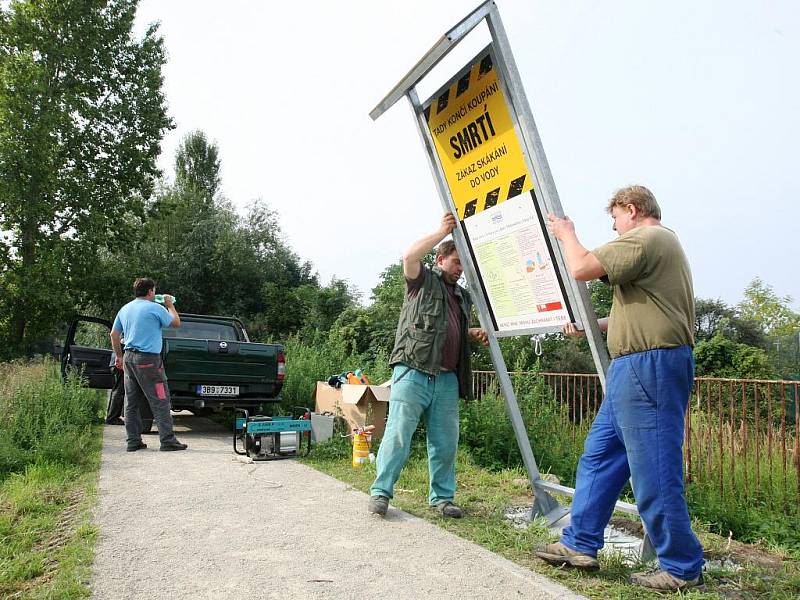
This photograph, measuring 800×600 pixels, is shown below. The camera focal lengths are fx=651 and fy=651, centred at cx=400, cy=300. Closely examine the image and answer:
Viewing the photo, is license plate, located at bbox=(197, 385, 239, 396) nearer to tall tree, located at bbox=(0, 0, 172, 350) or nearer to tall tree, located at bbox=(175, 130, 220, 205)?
tall tree, located at bbox=(0, 0, 172, 350)

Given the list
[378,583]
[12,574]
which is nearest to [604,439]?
[378,583]

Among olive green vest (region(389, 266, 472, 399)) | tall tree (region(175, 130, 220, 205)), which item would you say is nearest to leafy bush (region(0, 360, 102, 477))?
olive green vest (region(389, 266, 472, 399))

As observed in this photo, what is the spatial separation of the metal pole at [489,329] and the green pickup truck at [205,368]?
5.51m

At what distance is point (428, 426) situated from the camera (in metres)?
4.90

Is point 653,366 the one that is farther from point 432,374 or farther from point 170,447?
point 170,447

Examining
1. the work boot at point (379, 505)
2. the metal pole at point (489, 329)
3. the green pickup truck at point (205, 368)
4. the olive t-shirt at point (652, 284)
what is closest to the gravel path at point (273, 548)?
the work boot at point (379, 505)

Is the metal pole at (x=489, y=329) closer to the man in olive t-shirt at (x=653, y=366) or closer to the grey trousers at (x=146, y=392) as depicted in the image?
the man in olive t-shirt at (x=653, y=366)

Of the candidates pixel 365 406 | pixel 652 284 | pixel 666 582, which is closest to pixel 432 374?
pixel 652 284

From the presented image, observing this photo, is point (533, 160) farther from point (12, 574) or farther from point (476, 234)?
point (12, 574)

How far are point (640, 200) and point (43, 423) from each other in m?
6.90

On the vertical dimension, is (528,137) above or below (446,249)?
above

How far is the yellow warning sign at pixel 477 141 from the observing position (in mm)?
3980

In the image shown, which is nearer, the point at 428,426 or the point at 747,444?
the point at 428,426

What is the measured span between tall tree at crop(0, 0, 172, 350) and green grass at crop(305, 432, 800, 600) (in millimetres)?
21930
